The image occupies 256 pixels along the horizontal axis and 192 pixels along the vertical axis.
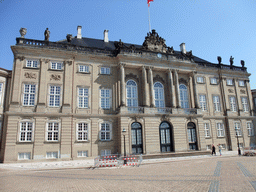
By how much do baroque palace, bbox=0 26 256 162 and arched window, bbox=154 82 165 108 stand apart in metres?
0.16

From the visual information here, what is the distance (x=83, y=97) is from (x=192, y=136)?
17.8 meters

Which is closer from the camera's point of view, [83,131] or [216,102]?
[83,131]

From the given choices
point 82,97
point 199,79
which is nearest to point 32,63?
point 82,97

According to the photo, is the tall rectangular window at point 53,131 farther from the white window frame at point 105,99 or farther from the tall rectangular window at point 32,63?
the tall rectangular window at point 32,63

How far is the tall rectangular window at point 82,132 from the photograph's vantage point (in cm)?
2513

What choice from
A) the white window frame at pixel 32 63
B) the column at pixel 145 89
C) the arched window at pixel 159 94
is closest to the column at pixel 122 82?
the column at pixel 145 89

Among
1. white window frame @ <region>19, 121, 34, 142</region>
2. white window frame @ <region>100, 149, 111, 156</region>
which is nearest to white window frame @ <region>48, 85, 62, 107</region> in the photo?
white window frame @ <region>19, 121, 34, 142</region>

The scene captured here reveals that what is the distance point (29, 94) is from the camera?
2422cm

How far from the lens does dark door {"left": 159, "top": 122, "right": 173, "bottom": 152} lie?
89.9ft

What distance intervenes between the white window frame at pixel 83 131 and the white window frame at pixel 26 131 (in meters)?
5.54

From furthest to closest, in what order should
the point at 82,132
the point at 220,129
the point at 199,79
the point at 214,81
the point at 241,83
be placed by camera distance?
the point at 241,83 < the point at 214,81 < the point at 199,79 < the point at 220,129 < the point at 82,132

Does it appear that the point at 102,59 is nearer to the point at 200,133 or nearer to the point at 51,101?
the point at 51,101

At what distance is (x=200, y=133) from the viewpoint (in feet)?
96.0

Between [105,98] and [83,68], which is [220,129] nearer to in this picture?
[105,98]
